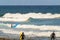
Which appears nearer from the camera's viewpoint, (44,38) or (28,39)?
(28,39)

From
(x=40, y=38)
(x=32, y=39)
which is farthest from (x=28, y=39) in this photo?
(x=40, y=38)

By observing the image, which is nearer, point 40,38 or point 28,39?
point 28,39

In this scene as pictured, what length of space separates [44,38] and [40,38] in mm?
401

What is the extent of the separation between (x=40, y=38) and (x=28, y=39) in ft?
5.93

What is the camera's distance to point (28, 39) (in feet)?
65.2

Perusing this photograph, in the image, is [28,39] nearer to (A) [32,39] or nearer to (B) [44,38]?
(A) [32,39]

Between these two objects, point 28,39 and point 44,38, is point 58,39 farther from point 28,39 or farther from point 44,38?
point 28,39

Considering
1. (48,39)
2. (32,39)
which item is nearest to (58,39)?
(48,39)

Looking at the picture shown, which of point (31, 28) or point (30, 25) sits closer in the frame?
point (31, 28)

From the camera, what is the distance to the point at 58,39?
2058 cm

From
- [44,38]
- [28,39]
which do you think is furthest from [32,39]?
[44,38]

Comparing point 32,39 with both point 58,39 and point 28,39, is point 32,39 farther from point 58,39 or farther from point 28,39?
point 58,39

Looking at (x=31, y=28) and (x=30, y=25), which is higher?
(x=30, y=25)

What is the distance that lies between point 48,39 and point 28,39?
1989mm
